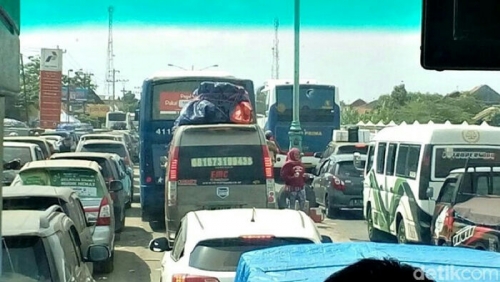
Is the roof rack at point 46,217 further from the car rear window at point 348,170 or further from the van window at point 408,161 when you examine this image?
the car rear window at point 348,170

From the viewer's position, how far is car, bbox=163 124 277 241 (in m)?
11.0

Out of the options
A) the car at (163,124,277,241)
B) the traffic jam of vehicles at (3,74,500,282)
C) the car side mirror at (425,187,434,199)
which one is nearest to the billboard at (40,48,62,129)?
the traffic jam of vehicles at (3,74,500,282)

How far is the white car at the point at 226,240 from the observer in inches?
266

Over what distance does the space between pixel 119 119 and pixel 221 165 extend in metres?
2.34

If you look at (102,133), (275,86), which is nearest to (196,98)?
(102,133)

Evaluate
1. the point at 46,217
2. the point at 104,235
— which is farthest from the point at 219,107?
the point at 46,217

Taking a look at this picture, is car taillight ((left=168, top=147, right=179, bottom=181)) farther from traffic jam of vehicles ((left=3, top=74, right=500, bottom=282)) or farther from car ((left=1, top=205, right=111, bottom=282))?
car ((left=1, top=205, right=111, bottom=282))

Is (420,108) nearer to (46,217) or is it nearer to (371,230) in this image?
(371,230)

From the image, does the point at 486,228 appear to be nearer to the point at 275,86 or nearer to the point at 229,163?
the point at 275,86

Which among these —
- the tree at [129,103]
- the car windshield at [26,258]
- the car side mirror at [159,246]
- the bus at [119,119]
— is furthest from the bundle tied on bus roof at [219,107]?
the car windshield at [26,258]

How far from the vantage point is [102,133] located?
12.4m

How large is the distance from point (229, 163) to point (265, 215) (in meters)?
4.05

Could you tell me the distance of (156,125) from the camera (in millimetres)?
14219

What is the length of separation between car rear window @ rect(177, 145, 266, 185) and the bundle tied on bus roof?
39 centimetres
